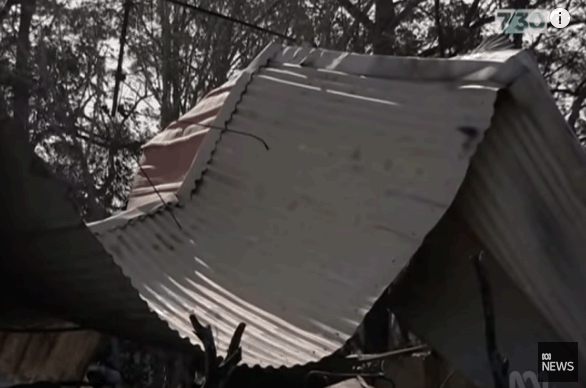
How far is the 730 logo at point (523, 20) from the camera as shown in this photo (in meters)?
9.23

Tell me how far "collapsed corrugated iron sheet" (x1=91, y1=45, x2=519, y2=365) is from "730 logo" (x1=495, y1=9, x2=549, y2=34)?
4.89 metres

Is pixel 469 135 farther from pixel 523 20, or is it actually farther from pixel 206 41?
pixel 206 41

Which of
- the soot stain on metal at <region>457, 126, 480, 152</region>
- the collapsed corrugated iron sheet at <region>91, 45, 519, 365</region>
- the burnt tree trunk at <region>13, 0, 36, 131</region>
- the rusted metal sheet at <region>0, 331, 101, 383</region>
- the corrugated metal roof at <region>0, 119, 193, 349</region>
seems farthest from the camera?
the burnt tree trunk at <region>13, 0, 36, 131</region>

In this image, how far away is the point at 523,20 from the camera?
10000mm

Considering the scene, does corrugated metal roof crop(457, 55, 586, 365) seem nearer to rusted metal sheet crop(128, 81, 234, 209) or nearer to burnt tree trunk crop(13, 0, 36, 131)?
rusted metal sheet crop(128, 81, 234, 209)

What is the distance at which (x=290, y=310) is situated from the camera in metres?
3.08

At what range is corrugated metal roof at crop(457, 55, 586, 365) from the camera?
332 cm

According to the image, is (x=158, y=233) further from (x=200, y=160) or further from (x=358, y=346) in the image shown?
(x=358, y=346)

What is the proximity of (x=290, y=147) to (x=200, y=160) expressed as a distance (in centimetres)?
51

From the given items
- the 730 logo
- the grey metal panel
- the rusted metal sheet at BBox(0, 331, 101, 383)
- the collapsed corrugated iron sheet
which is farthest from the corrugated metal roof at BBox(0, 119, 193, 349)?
the 730 logo

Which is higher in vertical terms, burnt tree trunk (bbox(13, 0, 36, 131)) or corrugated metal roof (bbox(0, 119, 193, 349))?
burnt tree trunk (bbox(13, 0, 36, 131))

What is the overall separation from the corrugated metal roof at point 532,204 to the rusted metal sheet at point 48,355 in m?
1.46

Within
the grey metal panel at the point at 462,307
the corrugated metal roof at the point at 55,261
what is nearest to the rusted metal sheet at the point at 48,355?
the corrugated metal roof at the point at 55,261

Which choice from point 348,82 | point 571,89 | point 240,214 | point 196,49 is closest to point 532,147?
point 348,82
